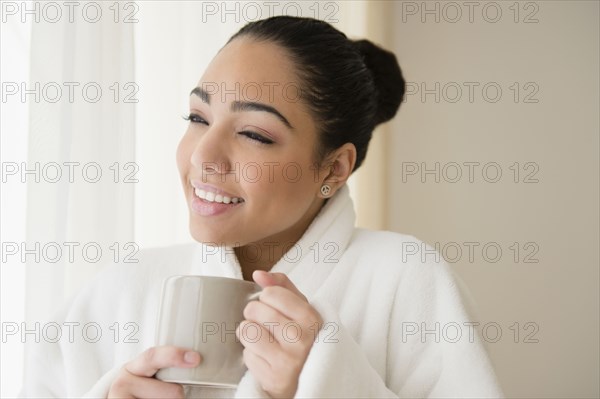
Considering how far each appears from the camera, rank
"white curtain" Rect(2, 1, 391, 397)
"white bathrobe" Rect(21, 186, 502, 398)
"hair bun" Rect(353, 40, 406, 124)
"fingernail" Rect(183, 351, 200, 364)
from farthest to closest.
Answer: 1. "hair bun" Rect(353, 40, 406, 124)
2. "white curtain" Rect(2, 1, 391, 397)
3. "white bathrobe" Rect(21, 186, 502, 398)
4. "fingernail" Rect(183, 351, 200, 364)

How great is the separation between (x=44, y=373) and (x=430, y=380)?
0.57 m

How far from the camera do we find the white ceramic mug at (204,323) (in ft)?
2.83

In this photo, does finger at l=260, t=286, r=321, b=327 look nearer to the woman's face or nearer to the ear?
the woman's face

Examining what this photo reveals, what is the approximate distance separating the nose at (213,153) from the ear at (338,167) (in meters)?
0.20

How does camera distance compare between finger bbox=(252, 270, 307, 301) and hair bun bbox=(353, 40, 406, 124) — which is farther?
hair bun bbox=(353, 40, 406, 124)

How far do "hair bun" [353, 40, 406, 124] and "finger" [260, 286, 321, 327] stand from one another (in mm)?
585

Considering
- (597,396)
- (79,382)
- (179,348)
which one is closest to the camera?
(179,348)

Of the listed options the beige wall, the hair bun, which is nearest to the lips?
the hair bun

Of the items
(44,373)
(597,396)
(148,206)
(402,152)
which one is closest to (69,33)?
(148,206)

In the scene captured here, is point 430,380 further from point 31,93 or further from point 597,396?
point 597,396

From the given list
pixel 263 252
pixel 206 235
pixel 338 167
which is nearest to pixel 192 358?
pixel 206 235

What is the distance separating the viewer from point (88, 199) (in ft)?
4.10

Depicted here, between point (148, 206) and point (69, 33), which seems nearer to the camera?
point (69, 33)

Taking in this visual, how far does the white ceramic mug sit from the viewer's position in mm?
862
